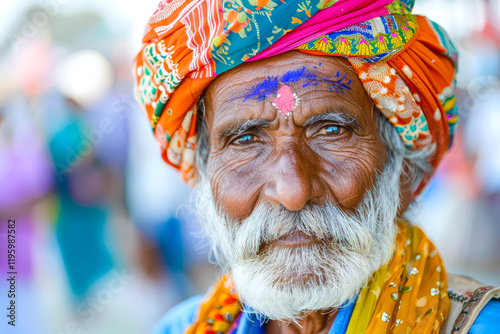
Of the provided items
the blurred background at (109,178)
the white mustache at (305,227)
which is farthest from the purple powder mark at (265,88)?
the blurred background at (109,178)

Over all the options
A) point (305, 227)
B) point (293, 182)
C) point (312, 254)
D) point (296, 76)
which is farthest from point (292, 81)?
point (312, 254)

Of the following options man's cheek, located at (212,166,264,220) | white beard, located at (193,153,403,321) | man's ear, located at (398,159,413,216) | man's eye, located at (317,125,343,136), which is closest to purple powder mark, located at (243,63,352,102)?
man's eye, located at (317,125,343,136)

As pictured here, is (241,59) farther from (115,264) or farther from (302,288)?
(115,264)

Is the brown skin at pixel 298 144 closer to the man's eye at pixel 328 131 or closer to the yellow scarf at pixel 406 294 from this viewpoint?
the man's eye at pixel 328 131

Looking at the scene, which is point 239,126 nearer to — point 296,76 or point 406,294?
point 296,76

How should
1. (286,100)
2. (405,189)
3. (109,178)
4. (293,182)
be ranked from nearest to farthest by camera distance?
(293,182) < (286,100) < (405,189) < (109,178)

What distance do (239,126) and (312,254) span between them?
22.3 inches

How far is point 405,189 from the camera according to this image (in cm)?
203

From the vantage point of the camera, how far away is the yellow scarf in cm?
158

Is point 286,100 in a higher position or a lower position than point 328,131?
higher

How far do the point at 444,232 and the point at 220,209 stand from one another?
130 inches

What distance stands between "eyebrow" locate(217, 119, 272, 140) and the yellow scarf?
0.75 m

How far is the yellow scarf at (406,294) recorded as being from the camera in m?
1.58

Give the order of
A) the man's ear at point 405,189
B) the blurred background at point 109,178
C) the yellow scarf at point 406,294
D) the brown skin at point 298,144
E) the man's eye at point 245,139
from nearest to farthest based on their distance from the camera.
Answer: the yellow scarf at point 406,294 < the brown skin at point 298,144 < the man's eye at point 245,139 < the man's ear at point 405,189 < the blurred background at point 109,178
